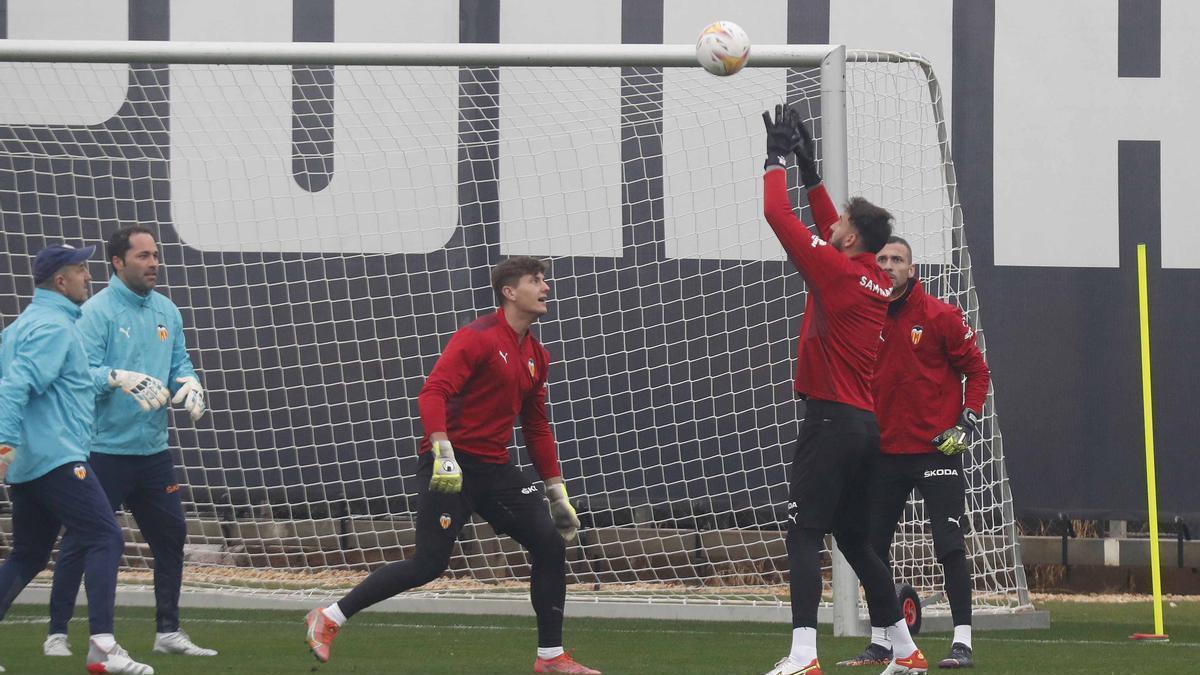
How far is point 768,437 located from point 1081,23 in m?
3.23

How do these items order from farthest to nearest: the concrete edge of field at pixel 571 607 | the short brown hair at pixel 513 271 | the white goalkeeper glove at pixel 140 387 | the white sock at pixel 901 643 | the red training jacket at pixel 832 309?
1. the concrete edge of field at pixel 571 607
2. the white goalkeeper glove at pixel 140 387
3. the short brown hair at pixel 513 271
4. the white sock at pixel 901 643
5. the red training jacket at pixel 832 309

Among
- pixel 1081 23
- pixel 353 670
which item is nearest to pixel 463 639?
pixel 353 670

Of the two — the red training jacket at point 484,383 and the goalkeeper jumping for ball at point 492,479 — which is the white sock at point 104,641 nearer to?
the goalkeeper jumping for ball at point 492,479

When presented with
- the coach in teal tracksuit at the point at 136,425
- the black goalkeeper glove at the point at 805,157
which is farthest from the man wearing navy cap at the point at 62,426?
the black goalkeeper glove at the point at 805,157

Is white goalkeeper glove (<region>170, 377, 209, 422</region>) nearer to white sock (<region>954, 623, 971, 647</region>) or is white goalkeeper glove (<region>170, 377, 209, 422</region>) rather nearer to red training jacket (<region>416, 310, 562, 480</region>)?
red training jacket (<region>416, 310, 562, 480</region>)

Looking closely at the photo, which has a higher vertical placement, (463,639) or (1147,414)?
(1147,414)

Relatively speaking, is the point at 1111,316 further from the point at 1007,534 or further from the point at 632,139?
the point at 632,139

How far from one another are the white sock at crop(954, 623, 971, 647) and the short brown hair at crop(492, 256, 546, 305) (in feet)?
7.65

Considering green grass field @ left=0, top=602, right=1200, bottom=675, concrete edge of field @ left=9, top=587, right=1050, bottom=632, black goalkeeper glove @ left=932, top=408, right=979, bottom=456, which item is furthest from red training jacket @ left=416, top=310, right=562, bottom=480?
concrete edge of field @ left=9, top=587, right=1050, bottom=632

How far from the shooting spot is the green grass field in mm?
6168

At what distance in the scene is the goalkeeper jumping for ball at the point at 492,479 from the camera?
5676mm

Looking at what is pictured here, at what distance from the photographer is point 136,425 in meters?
6.24

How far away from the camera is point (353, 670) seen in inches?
235

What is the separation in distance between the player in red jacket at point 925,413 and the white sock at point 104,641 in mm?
3024
